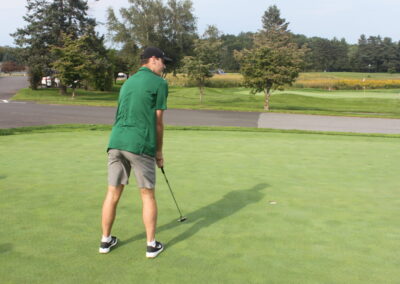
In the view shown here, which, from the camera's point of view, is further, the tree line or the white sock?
the tree line

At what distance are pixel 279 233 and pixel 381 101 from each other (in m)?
45.2

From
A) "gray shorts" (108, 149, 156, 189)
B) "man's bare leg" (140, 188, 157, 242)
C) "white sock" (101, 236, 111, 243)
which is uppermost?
"gray shorts" (108, 149, 156, 189)

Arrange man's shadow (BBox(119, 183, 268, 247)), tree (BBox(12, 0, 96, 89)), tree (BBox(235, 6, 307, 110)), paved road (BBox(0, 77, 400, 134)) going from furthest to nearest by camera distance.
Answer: tree (BBox(12, 0, 96, 89)), tree (BBox(235, 6, 307, 110)), paved road (BBox(0, 77, 400, 134)), man's shadow (BBox(119, 183, 268, 247))

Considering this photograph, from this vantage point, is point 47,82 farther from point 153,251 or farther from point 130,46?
point 153,251

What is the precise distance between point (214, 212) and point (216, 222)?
0.40 metres

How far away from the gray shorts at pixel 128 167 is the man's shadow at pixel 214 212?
67cm

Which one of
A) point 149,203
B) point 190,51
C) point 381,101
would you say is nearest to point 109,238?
point 149,203

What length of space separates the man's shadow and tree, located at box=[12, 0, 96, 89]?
4193 centimetres

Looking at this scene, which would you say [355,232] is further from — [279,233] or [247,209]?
[247,209]

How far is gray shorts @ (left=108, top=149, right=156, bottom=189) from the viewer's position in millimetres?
4242

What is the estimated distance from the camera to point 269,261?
4039 millimetres

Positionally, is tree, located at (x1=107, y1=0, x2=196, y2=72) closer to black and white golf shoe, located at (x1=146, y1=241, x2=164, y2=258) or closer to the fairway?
the fairway

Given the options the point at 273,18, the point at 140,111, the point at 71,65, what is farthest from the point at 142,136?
the point at 273,18

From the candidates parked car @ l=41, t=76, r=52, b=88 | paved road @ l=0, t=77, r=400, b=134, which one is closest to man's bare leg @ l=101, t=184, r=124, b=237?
paved road @ l=0, t=77, r=400, b=134
